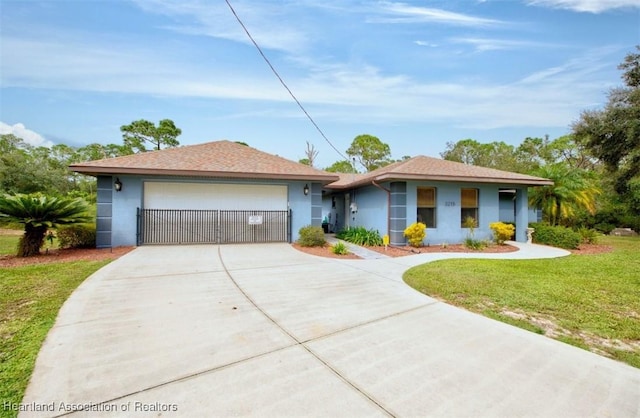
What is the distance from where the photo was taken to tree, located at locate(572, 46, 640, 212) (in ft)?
42.4

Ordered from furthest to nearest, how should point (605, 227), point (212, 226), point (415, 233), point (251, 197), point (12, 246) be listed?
point (605, 227) → point (251, 197) → point (212, 226) → point (12, 246) → point (415, 233)

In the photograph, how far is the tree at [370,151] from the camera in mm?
33156

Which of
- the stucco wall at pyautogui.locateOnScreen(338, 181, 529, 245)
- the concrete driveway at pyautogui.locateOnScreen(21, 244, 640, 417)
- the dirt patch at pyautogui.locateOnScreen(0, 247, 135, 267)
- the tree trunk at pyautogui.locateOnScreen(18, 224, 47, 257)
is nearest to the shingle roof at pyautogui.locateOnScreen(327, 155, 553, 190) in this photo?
the stucco wall at pyautogui.locateOnScreen(338, 181, 529, 245)

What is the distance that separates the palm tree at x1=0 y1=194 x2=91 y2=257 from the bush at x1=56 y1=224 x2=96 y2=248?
0.89m

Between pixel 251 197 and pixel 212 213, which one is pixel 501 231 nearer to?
pixel 251 197

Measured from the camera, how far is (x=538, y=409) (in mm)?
1876

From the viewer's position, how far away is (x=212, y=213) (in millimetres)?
9914

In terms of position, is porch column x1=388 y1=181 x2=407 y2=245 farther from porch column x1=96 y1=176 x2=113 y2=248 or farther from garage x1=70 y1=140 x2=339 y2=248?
porch column x1=96 y1=176 x2=113 y2=248

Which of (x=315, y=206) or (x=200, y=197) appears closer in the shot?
(x=200, y=197)

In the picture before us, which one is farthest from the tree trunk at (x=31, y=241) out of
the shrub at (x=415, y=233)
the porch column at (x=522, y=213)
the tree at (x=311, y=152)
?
the tree at (x=311, y=152)

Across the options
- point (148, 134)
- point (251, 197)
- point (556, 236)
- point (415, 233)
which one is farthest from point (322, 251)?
point (148, 134)

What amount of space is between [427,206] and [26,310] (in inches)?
418

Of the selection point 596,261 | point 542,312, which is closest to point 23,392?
point 542,312

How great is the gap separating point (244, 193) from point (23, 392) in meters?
8.66
